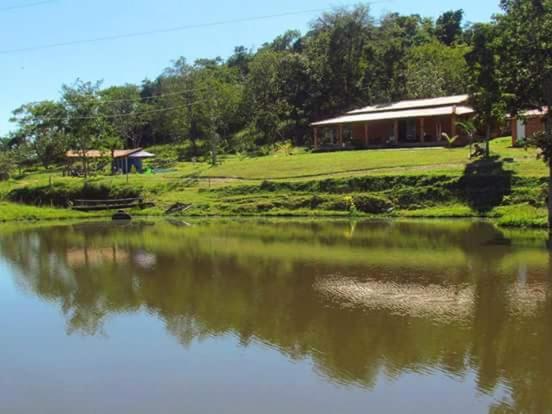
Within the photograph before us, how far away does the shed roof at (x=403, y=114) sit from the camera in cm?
5083

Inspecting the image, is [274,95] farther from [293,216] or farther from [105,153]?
[293,216]

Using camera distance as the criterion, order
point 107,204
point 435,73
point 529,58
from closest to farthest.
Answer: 1. point 529,58
2. point 107,204
3. point 435,73

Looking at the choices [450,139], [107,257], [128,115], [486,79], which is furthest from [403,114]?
[128,115]

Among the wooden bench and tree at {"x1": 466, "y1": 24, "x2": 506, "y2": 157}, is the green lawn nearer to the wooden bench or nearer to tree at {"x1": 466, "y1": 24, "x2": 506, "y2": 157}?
tree at {"x1": 466, "y1": 24, "x2": 506, "y2": 157}

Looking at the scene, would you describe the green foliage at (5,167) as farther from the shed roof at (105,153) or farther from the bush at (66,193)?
the bush at (66,193)

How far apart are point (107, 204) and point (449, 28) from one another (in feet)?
223

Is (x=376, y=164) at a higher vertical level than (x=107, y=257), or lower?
higher

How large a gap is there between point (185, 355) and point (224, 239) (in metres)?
18.1

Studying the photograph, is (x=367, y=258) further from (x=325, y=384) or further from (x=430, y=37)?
(x=430, y=37)

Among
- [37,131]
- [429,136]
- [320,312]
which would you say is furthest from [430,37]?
[320,312]

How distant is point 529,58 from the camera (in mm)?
27312

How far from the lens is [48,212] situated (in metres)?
47.2

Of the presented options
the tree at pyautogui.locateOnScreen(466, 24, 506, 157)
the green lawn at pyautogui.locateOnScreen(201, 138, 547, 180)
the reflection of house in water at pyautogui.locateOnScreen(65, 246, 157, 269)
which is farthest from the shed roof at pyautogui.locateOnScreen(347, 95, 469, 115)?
the reflection of house in water at pyautogui.locateOnScreen(65, 246, 157, 269)

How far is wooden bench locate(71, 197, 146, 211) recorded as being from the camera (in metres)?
47.4
